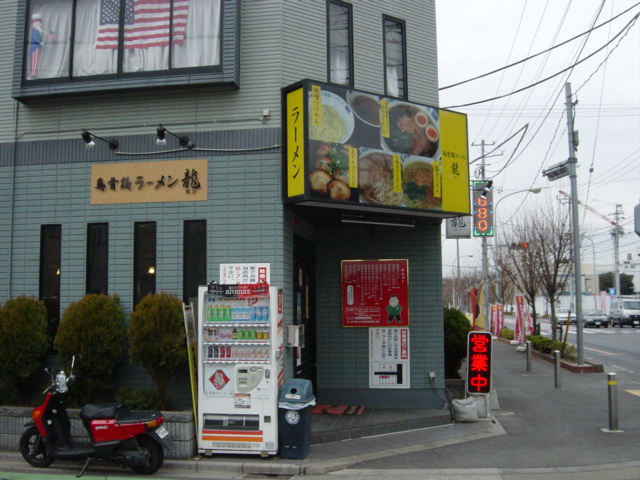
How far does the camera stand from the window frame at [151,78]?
10016 millimetres

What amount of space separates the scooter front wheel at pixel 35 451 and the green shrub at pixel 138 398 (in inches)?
49.3

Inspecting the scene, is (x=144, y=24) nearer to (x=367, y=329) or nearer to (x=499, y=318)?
(x=367, y=329)

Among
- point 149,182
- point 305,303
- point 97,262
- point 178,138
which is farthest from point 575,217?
point 97,262

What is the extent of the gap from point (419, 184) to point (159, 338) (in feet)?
17.0

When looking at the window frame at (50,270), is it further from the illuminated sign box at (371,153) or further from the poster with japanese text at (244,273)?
the illuminated sign box at (371,153)

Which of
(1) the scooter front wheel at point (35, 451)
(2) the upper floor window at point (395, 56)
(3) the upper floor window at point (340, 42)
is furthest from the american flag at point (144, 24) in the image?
(1) the scooter front wheel at point (35, 451)

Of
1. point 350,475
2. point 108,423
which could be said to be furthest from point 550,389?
point 108,423

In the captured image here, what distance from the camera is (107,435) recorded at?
807cm

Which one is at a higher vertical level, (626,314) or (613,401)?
(626,314)

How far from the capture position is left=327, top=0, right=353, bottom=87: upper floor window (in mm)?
11352

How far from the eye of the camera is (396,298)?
39.9 ft

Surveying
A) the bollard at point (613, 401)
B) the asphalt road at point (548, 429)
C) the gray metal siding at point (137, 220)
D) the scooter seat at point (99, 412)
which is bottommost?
the asphalt road at point (548, 429)

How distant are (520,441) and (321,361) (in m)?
4.17

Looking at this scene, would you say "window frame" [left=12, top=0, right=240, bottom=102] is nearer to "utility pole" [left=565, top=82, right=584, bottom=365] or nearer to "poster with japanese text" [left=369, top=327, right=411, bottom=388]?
"poster with japanese text" [left=369, top=327, right=411, bottom=388]
